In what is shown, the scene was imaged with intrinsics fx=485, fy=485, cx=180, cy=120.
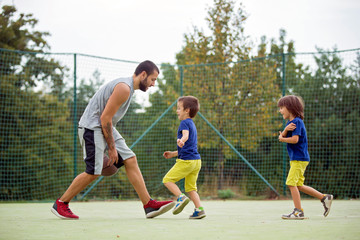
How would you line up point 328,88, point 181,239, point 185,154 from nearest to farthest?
point 181,239
point 185,154
point 328,88

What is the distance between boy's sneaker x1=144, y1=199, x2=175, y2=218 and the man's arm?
0.66 meters

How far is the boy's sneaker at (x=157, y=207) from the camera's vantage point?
14.0 feet

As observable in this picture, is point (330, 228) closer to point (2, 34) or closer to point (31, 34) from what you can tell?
point (2, 34)

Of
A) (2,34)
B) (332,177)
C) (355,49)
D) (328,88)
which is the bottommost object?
(332,177)

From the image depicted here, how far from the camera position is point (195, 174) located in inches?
184

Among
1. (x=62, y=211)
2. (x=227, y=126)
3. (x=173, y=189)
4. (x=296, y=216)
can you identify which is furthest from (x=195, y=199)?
(x=227, y=126)

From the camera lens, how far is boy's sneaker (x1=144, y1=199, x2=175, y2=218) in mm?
4273

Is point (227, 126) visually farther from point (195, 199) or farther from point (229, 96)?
point (195, 199)

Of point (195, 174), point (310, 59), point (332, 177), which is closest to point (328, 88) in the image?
point (310, 59)

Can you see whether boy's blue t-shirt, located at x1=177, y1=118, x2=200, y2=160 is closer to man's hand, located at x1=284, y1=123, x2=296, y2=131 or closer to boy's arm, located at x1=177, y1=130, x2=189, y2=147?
boy's arm, located at x1=177, y1=130, x2=189, y2=147

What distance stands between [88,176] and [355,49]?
5923mm

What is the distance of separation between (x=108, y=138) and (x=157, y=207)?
0.76m

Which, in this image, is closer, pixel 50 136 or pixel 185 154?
pixel 185 154

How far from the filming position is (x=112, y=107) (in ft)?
13.5
